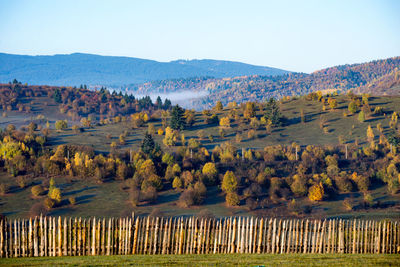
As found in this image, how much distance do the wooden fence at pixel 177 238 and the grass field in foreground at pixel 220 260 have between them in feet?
2.49

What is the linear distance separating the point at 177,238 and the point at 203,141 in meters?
89.1

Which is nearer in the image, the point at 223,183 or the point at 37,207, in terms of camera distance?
the point at 37,207

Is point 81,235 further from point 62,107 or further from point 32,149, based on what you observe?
point 62,107

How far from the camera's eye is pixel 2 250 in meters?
19.0

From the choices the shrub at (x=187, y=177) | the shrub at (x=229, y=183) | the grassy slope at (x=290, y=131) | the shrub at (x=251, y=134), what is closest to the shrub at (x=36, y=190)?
the shrub at (x=187, y=177)

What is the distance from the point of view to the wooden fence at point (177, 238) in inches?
750

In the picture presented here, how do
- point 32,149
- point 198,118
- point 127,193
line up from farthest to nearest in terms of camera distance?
point 198,118 → point 32,149 → point 127,193

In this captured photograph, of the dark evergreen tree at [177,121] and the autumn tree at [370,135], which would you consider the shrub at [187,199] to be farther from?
the autumn tree at [370,135]

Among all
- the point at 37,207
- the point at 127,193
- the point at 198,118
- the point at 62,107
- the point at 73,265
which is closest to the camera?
the point at 73,265

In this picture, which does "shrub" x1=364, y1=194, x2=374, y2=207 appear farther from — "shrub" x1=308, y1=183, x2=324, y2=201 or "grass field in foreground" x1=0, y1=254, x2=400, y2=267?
"grass field in foreground" x1=0, y1=254, x2=400, y2=267

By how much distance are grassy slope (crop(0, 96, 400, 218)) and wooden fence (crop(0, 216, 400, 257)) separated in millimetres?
39234

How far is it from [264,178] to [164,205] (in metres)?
18.7

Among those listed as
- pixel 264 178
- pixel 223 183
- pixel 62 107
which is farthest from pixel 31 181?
pixel 62 107

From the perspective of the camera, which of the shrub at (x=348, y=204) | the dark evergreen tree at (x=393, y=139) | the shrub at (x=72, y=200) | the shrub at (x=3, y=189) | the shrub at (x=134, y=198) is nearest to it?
the shrub at (x=348, y=204)
